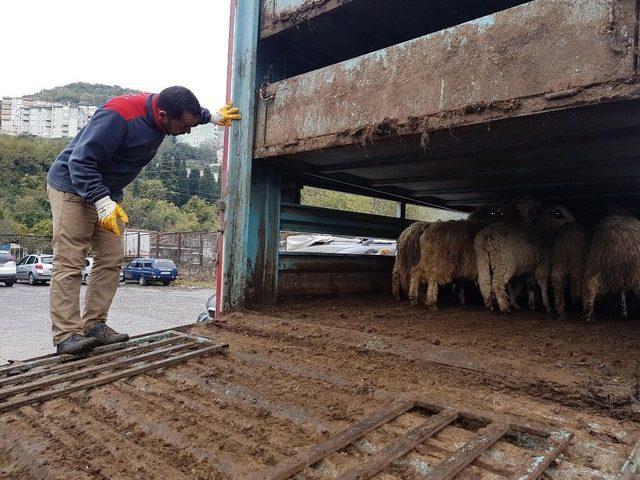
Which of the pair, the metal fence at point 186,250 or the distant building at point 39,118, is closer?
the metal fence at point 186,250

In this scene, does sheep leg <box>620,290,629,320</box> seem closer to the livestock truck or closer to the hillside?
the livestock truck

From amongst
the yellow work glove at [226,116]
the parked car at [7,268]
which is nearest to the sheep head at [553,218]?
the yellow work glove at [226,116]

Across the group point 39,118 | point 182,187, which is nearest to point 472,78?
point 182,187

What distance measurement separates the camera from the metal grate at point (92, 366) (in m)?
2.53

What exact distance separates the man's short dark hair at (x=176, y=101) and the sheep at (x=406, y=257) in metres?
3.13

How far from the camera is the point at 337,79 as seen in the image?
3.64 m

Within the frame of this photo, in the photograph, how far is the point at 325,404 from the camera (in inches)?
88.9

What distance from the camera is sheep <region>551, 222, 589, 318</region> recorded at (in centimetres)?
500

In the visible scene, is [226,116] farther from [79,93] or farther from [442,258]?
[79,93]

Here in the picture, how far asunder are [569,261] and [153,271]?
24.5 m

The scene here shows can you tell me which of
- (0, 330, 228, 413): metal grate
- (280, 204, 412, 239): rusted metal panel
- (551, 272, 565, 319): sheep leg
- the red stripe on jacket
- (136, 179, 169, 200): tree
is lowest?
(0, 330, 228, 413): metal grate

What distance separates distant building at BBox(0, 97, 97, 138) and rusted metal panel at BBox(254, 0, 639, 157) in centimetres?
14099

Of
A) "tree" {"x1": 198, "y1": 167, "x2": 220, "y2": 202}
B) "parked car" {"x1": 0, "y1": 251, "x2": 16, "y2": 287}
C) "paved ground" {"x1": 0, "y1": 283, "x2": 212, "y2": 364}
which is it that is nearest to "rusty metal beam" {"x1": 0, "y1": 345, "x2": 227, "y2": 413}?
"paved ground" {"x1": 0, "y1": 283, "x2": 212, "y2": 364}

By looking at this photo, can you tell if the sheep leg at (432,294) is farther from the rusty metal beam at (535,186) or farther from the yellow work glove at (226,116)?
the yellow work glove at (226,116)
